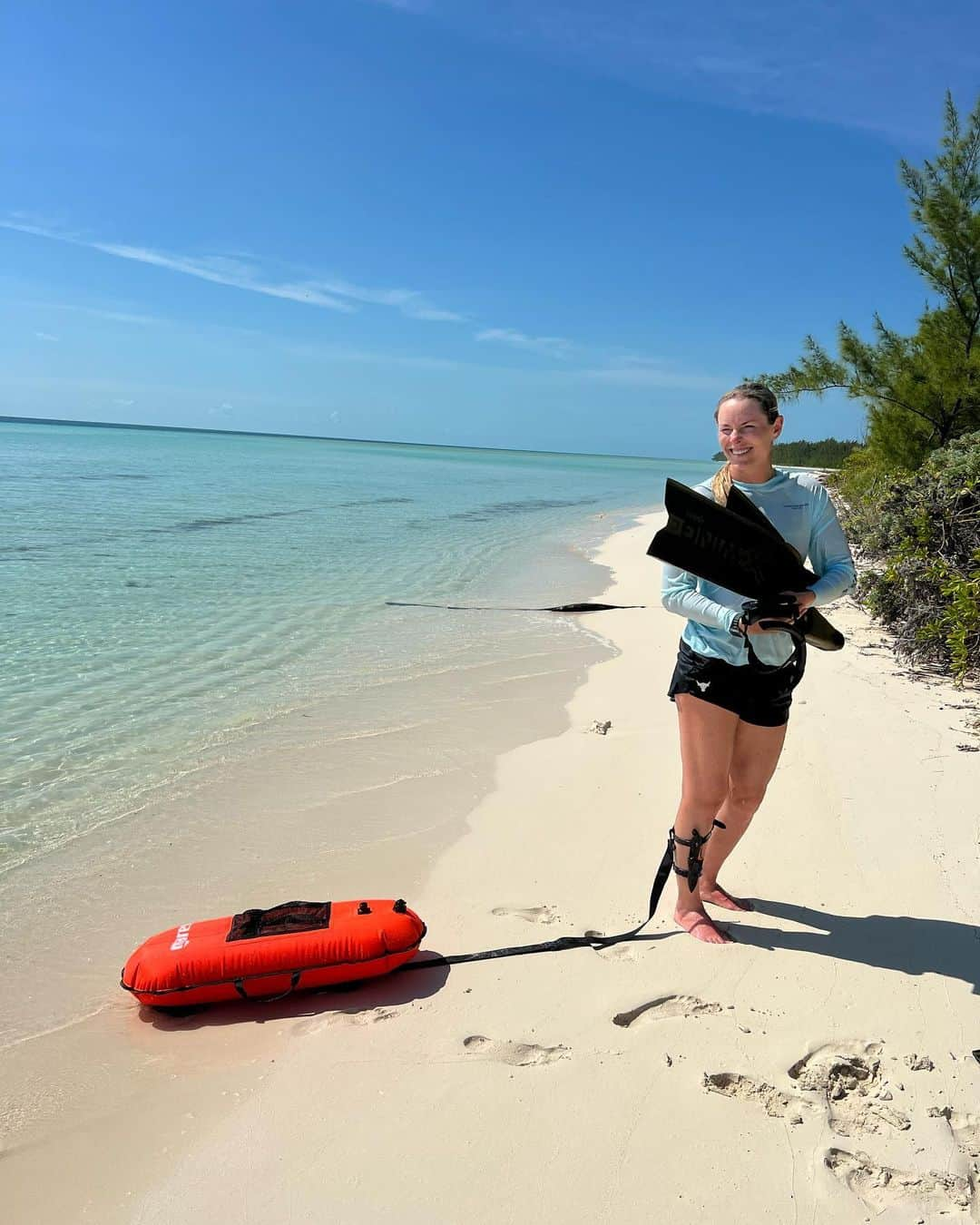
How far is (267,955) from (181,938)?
35 centimetres

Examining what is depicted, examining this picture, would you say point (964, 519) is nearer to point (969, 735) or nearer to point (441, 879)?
point (969, 735)

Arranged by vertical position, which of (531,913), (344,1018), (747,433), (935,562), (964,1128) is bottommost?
(344,1018)

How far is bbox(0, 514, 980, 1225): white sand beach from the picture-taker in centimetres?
211

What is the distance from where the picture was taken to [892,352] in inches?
436

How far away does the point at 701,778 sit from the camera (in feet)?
10.1

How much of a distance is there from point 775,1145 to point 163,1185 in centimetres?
168

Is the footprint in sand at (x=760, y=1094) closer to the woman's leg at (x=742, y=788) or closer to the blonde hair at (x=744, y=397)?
the woman's leg at (x=742, y=788)

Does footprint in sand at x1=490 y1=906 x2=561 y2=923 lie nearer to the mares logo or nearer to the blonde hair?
the mares logo

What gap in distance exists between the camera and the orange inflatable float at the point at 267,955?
287 centimetres

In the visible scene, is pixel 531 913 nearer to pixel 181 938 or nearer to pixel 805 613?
pixel 181 938

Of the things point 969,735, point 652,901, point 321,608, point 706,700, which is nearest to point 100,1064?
point 652,901

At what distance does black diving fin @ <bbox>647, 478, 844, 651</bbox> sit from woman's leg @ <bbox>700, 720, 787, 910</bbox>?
437 mm

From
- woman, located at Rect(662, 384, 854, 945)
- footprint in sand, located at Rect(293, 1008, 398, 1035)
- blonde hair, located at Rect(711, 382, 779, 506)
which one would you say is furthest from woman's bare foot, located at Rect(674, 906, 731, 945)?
blonde hair, located at Rect(711, 382, 779, 506)

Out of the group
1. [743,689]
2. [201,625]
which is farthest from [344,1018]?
[201,625]
